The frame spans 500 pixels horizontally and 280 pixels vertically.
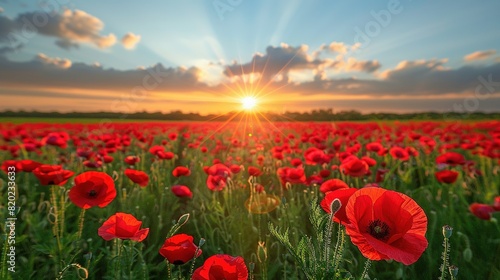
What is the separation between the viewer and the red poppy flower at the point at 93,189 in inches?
75.0

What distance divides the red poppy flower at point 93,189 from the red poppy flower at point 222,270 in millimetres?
932

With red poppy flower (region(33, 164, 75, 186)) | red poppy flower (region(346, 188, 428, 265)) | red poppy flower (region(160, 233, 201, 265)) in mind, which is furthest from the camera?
red poppy flower (region(33, 164, 75, 186))

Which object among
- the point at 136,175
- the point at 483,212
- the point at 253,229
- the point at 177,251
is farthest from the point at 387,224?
the point at 136,175

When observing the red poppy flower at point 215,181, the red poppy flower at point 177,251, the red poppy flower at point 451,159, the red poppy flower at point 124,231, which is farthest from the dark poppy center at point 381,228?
the red poppy flower at point 451,159

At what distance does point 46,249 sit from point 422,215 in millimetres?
2123

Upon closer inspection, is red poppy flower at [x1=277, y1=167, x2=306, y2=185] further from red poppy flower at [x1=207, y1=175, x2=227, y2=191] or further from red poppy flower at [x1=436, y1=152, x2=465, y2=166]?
red poppy flower at [x1=436, y1=152, x2=465, y2=166]

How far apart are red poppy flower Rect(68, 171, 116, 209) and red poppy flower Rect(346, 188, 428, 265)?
136 centimetres

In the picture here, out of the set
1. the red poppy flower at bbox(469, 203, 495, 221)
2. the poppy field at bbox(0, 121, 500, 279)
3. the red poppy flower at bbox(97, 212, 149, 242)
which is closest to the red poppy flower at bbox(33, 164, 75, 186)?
the poppy field at bbox(0, 121, 500, 279)

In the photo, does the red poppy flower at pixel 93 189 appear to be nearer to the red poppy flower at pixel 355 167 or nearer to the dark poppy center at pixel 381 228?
the dark poppy center at pixel 381 228

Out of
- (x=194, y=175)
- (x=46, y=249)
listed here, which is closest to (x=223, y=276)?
(x=46, y=249)

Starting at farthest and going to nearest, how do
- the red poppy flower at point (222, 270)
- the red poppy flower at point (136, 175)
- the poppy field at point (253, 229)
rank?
the red poppy flower at point (136, 175), the red poppy flower at point (222, 270), the poppy field at point (253, 229)

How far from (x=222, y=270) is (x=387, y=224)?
0.54 m

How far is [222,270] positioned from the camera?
1.18m

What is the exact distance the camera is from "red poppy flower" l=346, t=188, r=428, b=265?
96 cm
